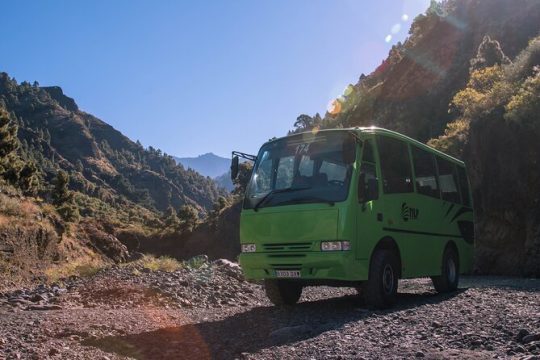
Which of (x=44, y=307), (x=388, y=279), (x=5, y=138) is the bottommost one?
(x=44, y=307)

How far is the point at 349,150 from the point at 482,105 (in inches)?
757

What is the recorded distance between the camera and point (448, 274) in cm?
1145

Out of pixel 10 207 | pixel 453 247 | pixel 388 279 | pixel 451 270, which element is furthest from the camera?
pixel 10 207

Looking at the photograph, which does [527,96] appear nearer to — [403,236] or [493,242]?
[493,242]

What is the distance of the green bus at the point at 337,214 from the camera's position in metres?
8.06

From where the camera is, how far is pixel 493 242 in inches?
845

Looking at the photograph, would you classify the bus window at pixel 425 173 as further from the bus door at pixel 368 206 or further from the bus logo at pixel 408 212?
the bus door at pixel 368 206

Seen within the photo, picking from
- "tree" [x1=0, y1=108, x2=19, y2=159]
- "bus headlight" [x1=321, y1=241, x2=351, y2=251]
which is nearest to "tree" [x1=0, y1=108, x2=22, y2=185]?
"tree" [x1=0, y1=108, x2=19, y2=159]

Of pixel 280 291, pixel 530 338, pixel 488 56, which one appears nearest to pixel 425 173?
pixel 280 291

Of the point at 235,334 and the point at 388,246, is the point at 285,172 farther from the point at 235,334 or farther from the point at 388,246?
the point at 235,334

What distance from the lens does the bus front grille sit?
8.18 m

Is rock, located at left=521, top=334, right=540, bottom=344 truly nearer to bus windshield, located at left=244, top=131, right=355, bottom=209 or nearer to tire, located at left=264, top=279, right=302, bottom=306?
bus windshield, located at left=244, top=131, right=355, bottom=209

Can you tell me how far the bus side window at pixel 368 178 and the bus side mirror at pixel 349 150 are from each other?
0.25m

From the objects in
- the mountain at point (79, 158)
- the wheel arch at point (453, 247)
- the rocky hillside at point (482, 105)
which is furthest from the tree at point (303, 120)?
the wheel arch at point (453, 247)
